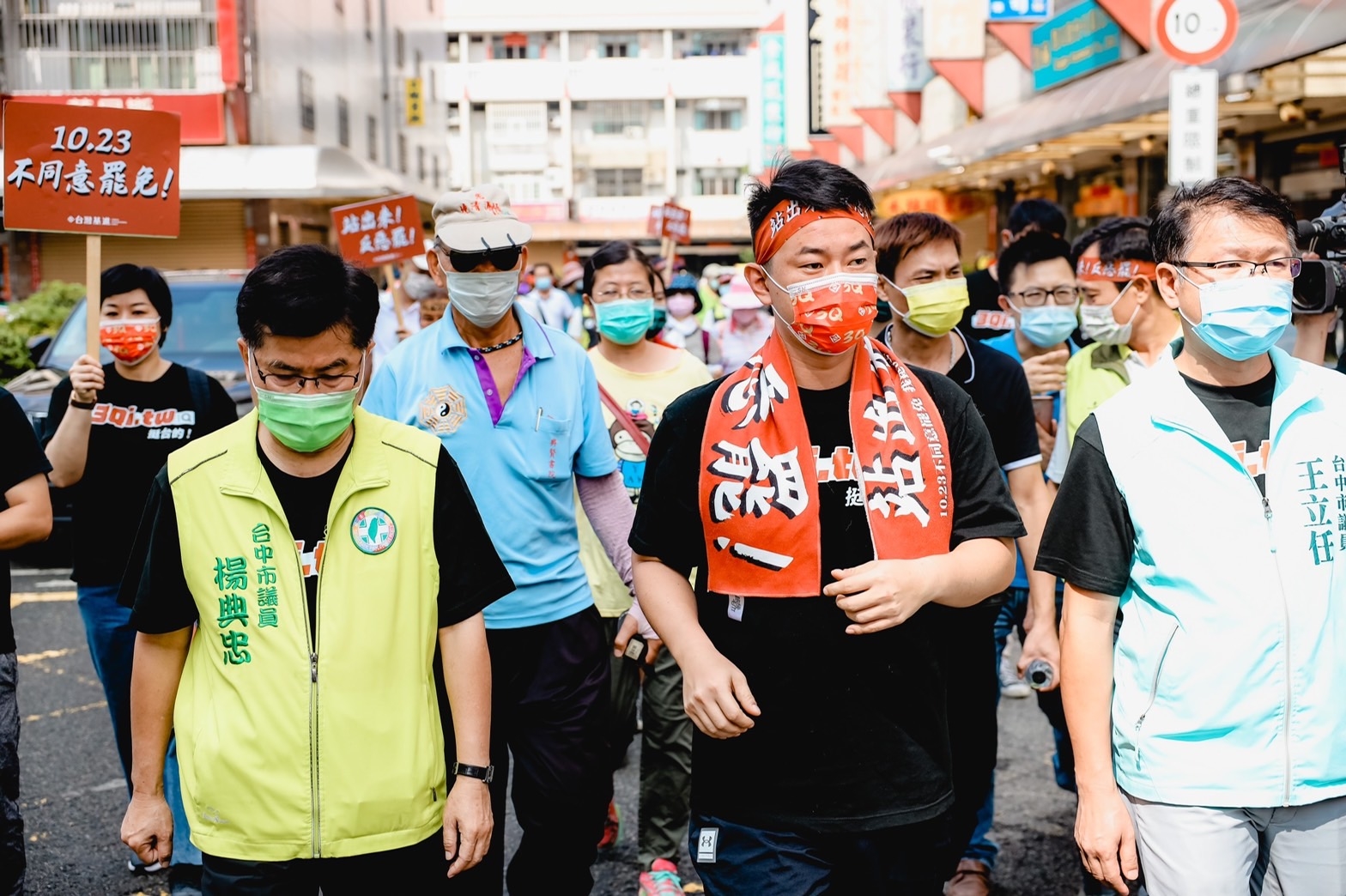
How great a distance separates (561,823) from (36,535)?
169 cm

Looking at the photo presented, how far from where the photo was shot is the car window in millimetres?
10695

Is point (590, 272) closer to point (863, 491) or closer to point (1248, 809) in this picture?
point (863, 491)

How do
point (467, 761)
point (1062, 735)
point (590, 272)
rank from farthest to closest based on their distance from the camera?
point (590, 272), point (1062, 735), point (467, 761)

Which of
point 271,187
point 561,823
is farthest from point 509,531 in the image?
point 271,187

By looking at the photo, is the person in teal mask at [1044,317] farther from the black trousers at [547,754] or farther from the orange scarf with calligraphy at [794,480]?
the orange scarf with calligraphy at [794,480]

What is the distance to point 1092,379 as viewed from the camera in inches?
185

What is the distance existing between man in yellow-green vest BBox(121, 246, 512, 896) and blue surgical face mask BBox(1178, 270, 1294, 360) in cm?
166

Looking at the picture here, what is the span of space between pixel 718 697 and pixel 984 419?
1764 mm

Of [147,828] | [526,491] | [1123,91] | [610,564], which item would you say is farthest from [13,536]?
[1123,91]

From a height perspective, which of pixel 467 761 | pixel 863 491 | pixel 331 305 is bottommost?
pixel 467 761

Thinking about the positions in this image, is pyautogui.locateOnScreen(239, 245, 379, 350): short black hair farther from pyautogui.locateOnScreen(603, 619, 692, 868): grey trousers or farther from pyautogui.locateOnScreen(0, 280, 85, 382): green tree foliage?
pyautogui.locateOnScreen(0, 280, 85, 382): green tree foliage

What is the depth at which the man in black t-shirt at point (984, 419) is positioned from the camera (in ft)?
13.6

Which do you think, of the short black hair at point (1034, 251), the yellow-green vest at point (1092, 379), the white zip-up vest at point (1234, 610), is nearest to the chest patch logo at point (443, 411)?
the white zip-up vest at point (1234, 610)

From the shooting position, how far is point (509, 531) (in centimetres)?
384
